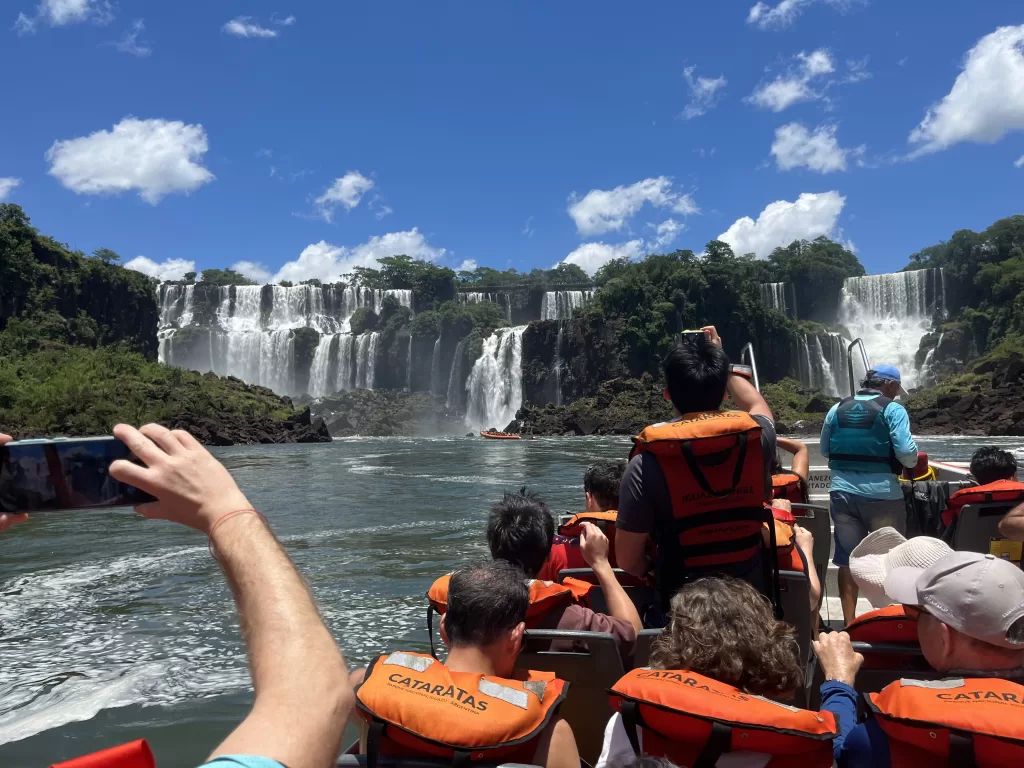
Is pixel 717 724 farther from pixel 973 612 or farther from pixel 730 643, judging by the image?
pixel 973 612

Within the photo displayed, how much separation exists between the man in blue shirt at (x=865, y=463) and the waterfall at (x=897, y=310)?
62554 millimetres

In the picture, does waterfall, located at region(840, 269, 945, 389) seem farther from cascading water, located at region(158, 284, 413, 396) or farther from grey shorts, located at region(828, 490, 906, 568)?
grey shorts, located at region(828, 490, 906, 568)

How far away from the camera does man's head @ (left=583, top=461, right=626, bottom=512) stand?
4.11 metres

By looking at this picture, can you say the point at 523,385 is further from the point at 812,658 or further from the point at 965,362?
the point at 812,658

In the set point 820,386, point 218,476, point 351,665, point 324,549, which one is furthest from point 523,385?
point 218,476

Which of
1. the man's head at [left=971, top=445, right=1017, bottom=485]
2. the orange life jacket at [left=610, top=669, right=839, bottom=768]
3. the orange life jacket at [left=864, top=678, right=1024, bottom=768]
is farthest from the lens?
the man's head at [left=971, top=445, right=1017, bottom=485]

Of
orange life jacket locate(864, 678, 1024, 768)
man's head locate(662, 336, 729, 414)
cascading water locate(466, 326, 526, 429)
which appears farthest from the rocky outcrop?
orange life jacket locate(864, 678, 1024, 768)

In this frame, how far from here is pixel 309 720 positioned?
1028 millimetres

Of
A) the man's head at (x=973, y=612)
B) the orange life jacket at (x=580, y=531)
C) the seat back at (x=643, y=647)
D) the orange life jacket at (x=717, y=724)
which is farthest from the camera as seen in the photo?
the orange life jacket at (x=580, y=531)

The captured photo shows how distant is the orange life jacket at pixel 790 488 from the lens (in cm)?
476

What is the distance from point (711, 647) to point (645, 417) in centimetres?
5488

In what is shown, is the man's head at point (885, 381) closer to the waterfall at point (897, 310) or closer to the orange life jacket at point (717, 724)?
the orange life jacket at point (717, 724)

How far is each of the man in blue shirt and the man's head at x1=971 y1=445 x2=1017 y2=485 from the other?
646mm

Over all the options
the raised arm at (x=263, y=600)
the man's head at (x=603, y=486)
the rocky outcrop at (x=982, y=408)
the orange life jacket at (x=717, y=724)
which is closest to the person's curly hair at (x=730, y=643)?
the orange life jacket at (x=717, y=724)
